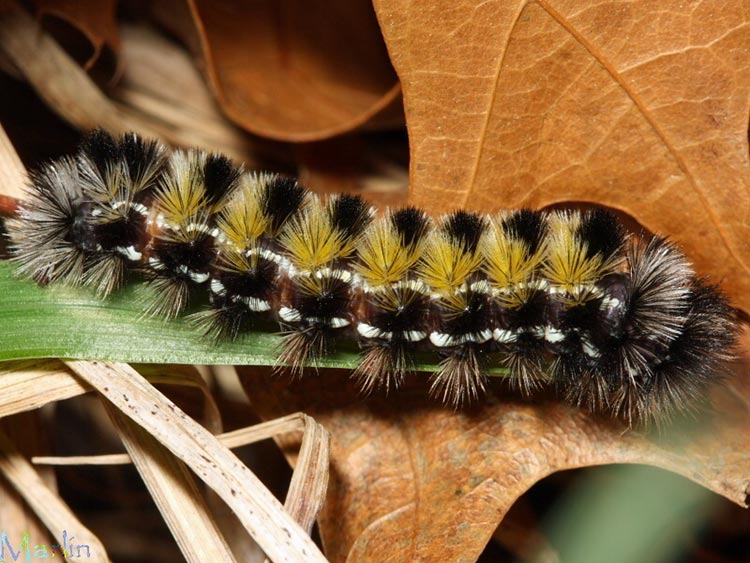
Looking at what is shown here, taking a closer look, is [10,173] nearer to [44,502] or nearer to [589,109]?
[44,502]

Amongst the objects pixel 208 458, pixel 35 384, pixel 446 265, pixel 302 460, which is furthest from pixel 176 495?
pixel 446 265

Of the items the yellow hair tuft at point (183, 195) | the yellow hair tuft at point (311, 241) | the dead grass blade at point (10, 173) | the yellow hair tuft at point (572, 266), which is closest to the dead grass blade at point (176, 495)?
the yellow hair tuft at point (183, 195)

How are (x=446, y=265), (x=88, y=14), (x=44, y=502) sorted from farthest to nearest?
(x=88, y=14), (x=44, y=502), (x=446, y=265)

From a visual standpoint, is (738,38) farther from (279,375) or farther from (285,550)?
(285,550)

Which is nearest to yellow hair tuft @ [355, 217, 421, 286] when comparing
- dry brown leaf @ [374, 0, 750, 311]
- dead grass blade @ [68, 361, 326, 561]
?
dry brown leaf @ [374, 0, 750, 311]

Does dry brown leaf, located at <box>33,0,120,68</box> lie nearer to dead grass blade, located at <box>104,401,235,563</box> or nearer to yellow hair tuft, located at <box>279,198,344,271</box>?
yellow hair tuft, located at <box>279,198,344,271</box>

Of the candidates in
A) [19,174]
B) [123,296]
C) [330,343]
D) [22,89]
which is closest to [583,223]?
[330,343]
